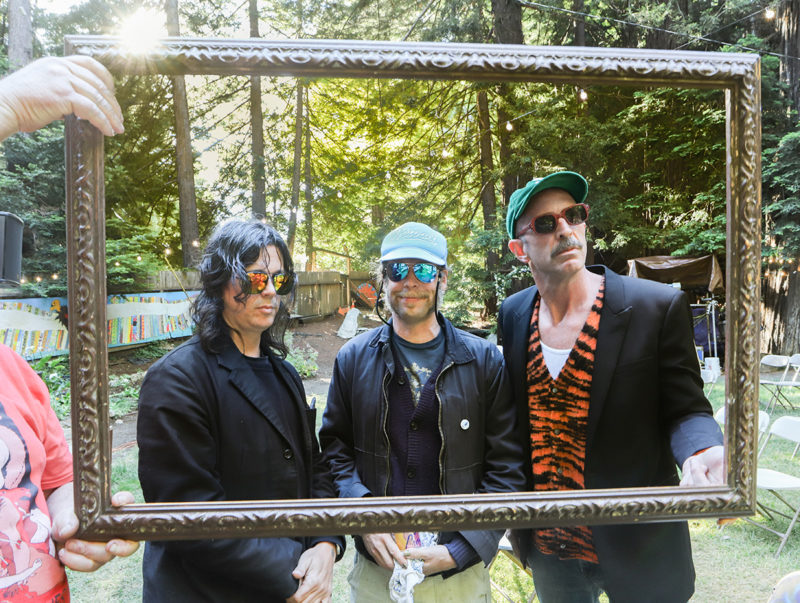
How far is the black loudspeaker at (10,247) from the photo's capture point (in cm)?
146

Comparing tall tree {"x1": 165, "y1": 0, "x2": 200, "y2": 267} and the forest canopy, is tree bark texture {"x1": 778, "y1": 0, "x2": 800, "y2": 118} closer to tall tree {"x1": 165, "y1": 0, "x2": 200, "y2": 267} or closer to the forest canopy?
the forest canopy

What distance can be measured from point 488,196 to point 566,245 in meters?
0.32

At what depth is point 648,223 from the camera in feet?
5.60

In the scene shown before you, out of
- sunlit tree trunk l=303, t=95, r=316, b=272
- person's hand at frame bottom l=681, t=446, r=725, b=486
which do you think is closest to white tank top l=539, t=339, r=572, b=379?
person's hand at frame bottom l=681, t=446, r=725, b=486

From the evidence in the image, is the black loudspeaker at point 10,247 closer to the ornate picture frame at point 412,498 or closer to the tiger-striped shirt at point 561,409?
the ornate picture frame at point 412,498

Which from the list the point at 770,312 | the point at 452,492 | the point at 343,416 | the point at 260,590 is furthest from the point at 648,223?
the point at 260,590

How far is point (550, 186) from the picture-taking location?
1621mm

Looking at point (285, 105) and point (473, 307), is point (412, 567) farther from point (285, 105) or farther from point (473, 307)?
point (285, 105)

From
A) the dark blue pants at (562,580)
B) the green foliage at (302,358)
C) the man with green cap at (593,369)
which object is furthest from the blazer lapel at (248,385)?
the dark blue pants at (562,580)

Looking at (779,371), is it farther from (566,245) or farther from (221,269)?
(221,269)

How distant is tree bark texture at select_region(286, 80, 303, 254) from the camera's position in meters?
1.62

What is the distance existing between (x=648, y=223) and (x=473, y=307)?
677mm

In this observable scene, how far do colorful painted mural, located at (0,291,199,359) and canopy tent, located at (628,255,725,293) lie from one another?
4.96 feet

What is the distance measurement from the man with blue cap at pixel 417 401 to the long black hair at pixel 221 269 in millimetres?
357
